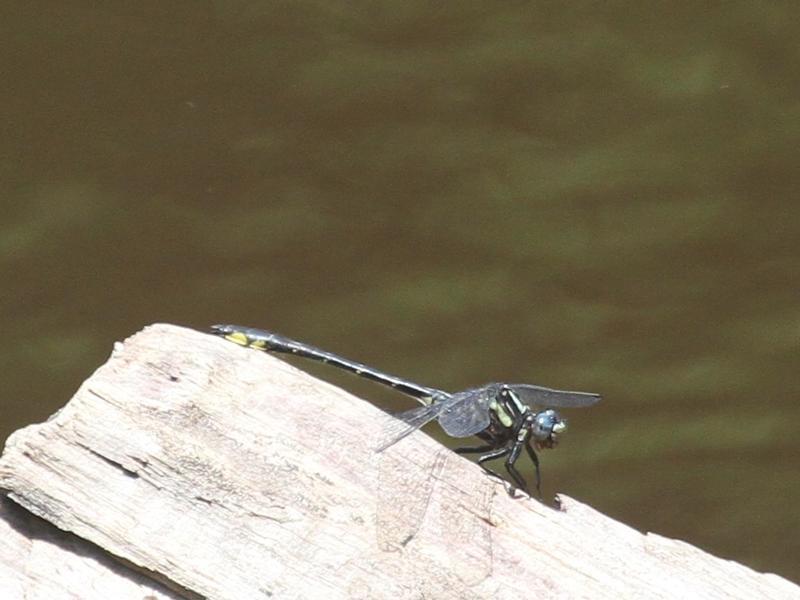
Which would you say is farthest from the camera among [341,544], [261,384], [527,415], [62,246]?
[62,246]

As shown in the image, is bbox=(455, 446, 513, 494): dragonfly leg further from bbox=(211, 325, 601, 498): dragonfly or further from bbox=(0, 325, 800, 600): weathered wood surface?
bbox=(0, 325, 800, 600): weathered wood surface

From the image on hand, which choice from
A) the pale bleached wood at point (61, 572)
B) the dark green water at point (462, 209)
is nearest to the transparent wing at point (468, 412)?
the pale bleached wood at point (61, 572)

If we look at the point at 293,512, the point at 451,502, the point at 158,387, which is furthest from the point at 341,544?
the point at 158,387

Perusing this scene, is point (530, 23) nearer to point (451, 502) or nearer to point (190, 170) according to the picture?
point (190, 170)

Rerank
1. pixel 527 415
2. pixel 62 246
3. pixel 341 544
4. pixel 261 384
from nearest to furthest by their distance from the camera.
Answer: pixel 341 544 < pixel 261 384 < pixel 527 415 < pixel 62 246

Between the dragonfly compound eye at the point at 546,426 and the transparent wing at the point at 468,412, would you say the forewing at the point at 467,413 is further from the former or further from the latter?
the dragonfly compound eye at the point at 546,426

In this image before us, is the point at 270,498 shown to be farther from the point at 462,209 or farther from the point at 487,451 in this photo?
the point at 462,209

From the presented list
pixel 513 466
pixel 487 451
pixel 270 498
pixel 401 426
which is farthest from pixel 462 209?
pixel 270 498

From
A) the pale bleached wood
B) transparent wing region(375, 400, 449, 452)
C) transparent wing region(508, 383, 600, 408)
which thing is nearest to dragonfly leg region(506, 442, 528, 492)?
transparent wing region(508, 383, 600, 408)
